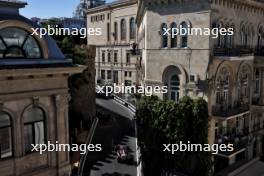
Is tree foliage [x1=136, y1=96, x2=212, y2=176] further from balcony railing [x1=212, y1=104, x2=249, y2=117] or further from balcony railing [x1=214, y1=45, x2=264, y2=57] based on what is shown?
balcony railing [x1=214, y1=45, x2=264, y2=57]

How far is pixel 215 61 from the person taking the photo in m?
23.8

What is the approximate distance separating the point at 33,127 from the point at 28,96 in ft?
4.65

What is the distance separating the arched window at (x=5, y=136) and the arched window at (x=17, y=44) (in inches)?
92.6

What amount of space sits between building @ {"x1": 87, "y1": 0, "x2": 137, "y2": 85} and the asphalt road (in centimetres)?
985

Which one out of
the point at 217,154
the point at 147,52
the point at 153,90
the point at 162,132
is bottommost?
the point at 217,154

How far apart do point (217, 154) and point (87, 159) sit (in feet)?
36.4

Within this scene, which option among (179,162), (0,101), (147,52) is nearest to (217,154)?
(179,162)

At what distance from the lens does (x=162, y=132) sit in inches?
886

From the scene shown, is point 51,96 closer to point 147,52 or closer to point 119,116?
point 147,52

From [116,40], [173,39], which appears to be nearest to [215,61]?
[173,39]

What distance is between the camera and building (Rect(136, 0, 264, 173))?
77.1ft

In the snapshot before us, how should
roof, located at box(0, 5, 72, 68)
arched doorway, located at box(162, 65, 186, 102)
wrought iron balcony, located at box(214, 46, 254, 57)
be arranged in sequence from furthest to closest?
arched doorway, located at box(162, 65, 186, 102), wrought iron balcony, located at box(214, 46, 254, 57), roof, located at box(0, 5, 72, 68)

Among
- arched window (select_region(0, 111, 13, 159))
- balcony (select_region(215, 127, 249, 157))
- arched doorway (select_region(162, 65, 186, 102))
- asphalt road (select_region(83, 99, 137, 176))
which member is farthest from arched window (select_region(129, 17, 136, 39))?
arched window (select_region(0, 111, 13, 159))

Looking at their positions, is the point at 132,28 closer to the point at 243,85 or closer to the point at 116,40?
the point at 116,40
